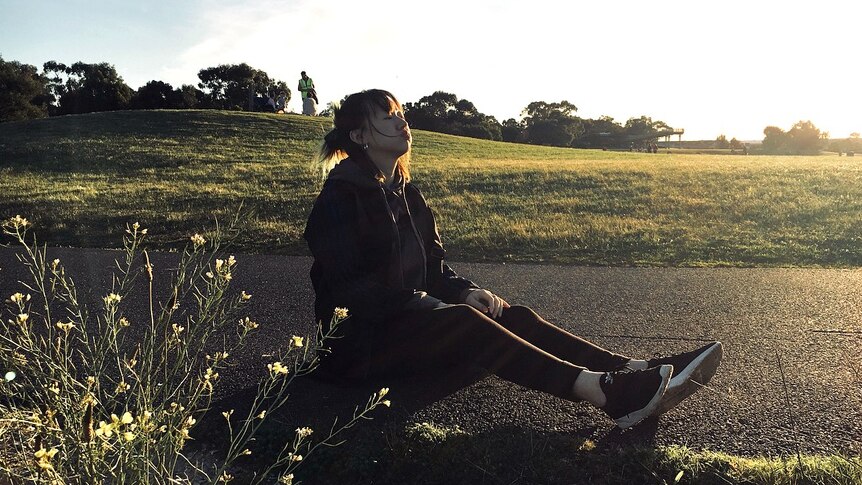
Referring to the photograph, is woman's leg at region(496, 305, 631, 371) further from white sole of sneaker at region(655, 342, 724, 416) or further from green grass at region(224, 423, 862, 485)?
green grass at region(224, 423, 862, 485)

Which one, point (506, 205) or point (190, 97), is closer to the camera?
point (506, 205)

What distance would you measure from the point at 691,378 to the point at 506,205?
793 centimetres

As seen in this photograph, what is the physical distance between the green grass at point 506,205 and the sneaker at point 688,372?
2324mm

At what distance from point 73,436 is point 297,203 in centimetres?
865

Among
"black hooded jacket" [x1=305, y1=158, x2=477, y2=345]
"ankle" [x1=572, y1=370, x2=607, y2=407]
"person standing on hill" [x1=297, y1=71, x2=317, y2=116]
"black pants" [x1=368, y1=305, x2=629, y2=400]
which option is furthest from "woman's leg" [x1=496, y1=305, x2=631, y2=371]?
"person standing on hill" [x1=297, y1=71, x2=317, y2=116]

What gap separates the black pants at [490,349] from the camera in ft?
8.94

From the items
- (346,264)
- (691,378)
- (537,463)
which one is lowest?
(537,463)

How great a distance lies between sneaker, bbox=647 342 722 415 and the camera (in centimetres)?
264

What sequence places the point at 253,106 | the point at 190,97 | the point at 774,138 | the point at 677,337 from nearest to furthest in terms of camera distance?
the point at 677,337
the point at 253,106
the point at 190,97
the point at 774,138

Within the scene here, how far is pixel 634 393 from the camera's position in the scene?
2.61m

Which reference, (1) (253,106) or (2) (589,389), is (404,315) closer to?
(2) (589,389)

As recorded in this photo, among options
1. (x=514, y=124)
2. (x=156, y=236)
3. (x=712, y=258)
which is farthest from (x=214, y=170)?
(x=514, y=124)

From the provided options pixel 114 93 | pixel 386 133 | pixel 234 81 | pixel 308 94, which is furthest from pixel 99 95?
pixel 386 133

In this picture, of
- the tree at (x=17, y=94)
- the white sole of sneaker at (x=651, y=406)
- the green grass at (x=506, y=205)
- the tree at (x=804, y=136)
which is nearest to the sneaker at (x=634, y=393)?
the white sole of sneaker at (x=651, y=406)
